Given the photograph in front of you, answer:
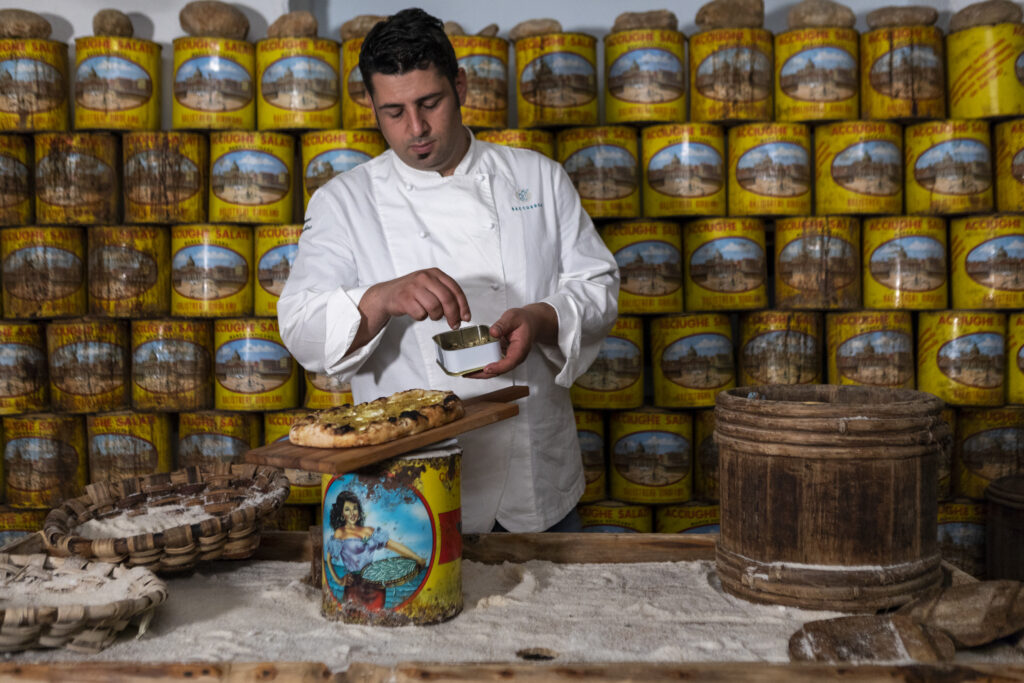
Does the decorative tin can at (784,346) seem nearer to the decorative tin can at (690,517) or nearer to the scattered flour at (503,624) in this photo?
the decorative tin can at (690,517)

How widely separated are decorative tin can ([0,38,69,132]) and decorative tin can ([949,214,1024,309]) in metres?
2.45

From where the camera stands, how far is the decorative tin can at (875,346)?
245 centimetres

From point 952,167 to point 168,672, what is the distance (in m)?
2.29

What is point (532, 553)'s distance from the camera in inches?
52.6

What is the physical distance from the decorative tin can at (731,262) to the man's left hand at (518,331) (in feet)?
3.65

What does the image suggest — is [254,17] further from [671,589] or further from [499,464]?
[671,589]

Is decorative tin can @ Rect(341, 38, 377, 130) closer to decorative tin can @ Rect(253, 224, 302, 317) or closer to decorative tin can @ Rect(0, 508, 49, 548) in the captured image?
decorative tin can @ Rect(253, 224, 302, 317)

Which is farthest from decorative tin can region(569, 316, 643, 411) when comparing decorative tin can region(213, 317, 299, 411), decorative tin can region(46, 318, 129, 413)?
decorative tin can region(46, 318, 129, 413)

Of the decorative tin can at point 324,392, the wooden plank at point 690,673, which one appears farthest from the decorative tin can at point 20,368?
the wooden plank at point 690,673

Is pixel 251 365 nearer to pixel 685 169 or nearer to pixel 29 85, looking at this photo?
pixel 29 85

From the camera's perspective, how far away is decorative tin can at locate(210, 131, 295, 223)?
245 centimetres

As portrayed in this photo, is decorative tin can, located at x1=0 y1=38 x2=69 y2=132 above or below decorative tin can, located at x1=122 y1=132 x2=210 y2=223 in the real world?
above

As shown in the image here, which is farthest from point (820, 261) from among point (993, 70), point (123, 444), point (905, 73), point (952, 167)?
point (123, 444)

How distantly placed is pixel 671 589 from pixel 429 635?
0.34m
